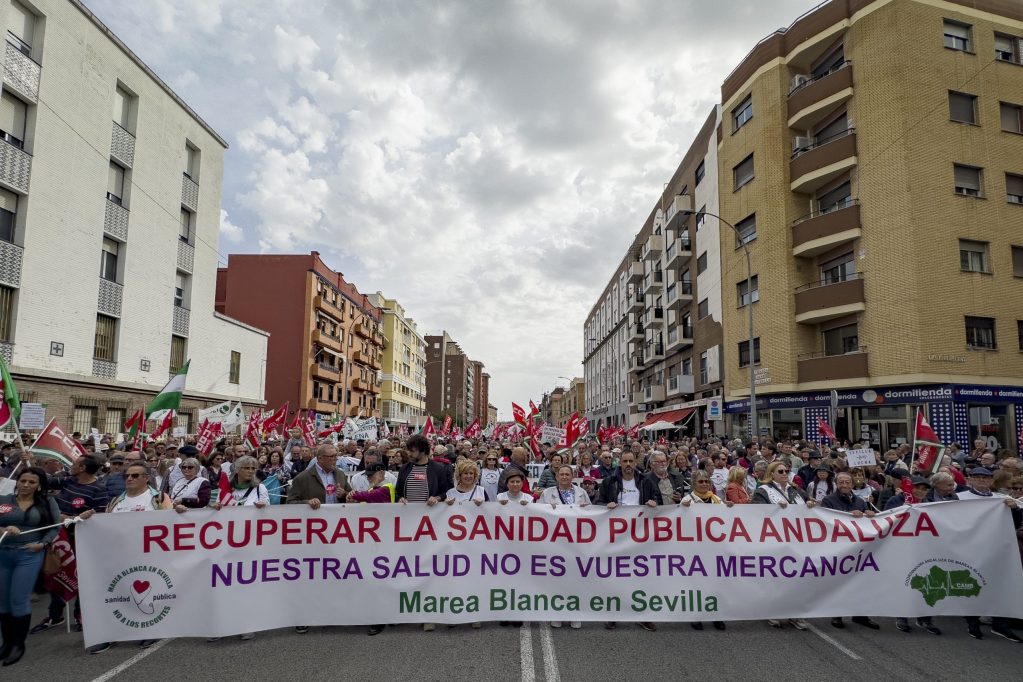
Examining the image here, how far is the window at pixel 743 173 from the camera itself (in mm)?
30361

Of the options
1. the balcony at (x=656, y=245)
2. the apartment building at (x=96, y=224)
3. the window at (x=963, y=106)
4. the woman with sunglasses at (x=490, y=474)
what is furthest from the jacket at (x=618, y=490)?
the balcony at (x=656, y=245)

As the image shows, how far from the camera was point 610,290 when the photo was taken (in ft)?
247

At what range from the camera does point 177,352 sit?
28.0 meters

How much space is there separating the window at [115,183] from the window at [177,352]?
6.52 meters

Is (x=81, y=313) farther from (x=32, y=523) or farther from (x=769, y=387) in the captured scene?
(x=769, y=387)

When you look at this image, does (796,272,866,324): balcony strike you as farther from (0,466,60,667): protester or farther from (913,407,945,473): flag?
(0,466,60,667): protester

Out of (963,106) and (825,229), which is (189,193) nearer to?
(825,229)

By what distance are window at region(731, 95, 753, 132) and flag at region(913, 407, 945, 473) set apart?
75.4 ft

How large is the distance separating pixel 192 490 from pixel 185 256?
25.3m

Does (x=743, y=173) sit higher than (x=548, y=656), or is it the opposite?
(x=743, y=173)

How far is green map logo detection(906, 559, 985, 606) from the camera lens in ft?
19.7

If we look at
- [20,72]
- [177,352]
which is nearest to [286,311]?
[177,352]

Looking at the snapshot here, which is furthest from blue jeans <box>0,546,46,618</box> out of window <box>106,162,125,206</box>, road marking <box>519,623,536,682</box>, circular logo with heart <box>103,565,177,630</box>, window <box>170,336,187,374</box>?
window <box>170,336,187,374</box>

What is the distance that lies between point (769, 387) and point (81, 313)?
26903 millimetres
